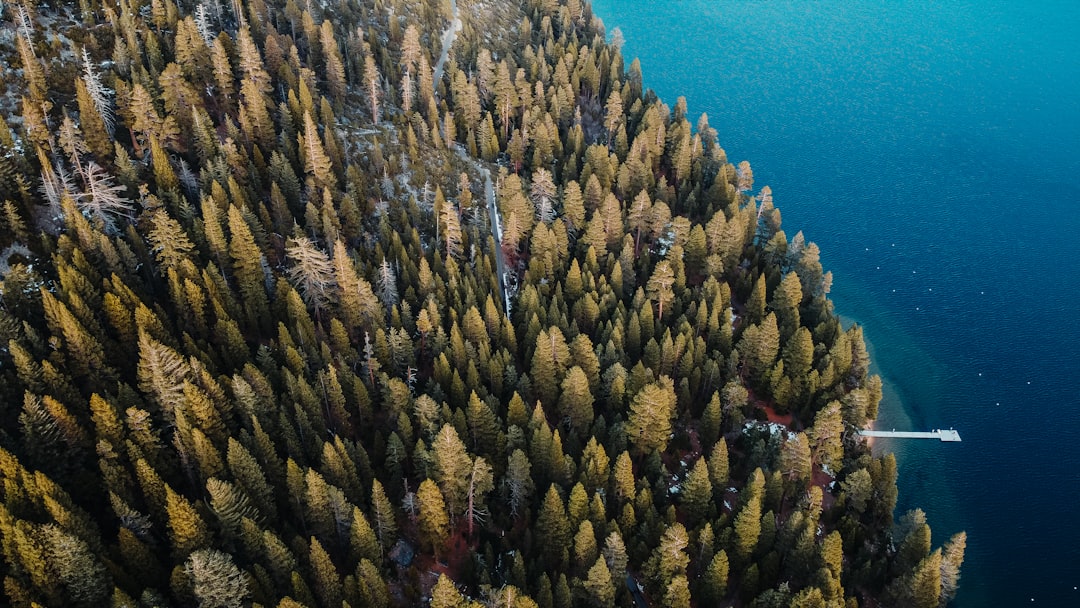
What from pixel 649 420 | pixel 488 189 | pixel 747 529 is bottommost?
pixel 747 529

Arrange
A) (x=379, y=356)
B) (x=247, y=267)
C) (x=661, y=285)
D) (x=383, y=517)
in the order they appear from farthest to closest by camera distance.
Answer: (x=661, y=285), (x=247, y=267), (x=379, y=356), (x=383, y=517)

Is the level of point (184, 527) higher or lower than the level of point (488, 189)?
lower

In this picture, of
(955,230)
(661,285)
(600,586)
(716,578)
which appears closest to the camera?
(600,586)

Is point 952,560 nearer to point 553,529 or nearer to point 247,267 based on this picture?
point 553,529

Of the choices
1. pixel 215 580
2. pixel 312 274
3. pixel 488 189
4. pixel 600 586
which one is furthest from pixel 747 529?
pixel 488 189

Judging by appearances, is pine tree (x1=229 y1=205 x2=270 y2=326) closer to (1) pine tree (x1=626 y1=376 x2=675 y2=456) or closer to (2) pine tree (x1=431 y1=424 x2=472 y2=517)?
(2) pine tree (x1=431 y1=424 x2=472 y2=517)

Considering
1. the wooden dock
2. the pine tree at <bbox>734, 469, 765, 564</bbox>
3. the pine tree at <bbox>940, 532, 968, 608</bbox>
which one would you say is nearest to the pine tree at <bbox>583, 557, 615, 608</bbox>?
the pine tree at <bbox>734, 469, 765, 564</bbox>

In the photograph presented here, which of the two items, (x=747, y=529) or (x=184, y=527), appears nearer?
(x=184, y=527)
